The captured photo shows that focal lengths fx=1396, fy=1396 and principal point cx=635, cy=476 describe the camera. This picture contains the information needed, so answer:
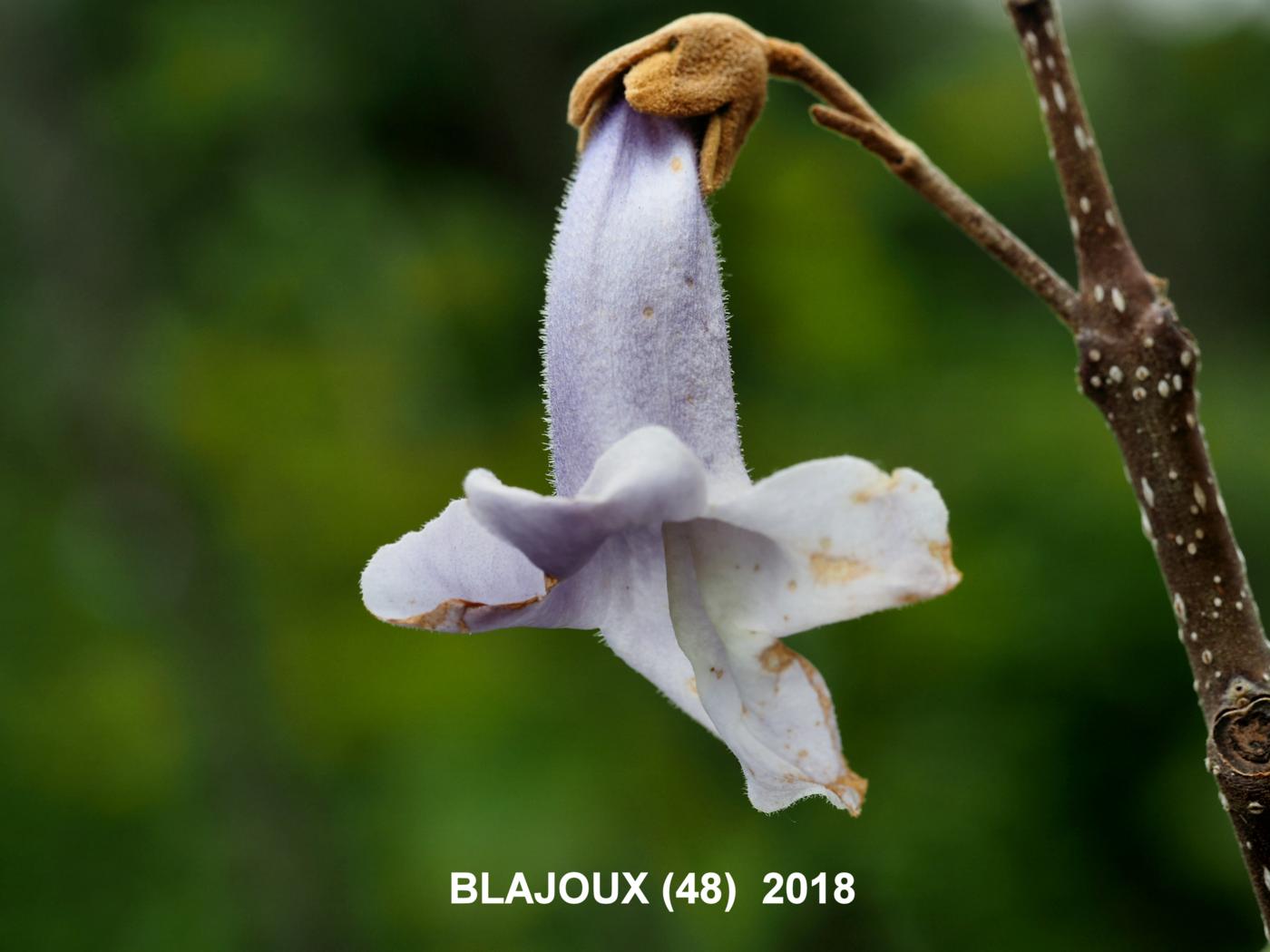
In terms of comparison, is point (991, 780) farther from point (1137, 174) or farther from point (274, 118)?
point (1137, 174)

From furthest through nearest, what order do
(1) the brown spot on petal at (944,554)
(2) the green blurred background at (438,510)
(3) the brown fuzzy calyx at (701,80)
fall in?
(2) the green blurred background at (438,510)
(3) the brown fuzzy calyx at (701,80)
(1) the brown spot on petal at (944,554)

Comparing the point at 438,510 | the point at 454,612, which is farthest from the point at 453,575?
the point at 438,510

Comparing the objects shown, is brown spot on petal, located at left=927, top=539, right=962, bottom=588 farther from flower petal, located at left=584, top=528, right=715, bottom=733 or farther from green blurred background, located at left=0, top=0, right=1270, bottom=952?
green blurred background, located at left=0, top=0, right=1270, bottom=952

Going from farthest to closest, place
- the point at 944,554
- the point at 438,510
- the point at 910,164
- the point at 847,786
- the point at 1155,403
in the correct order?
the point at 438,510
the point at 910,164
the point at 1155,403
the point at 847,786
the point at 944,554

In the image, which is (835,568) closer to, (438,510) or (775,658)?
(775,658)

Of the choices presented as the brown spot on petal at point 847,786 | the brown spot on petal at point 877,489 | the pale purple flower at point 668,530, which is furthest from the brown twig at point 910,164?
the brown spot on petal at point 847,786

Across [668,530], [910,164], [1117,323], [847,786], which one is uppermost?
[910,164]

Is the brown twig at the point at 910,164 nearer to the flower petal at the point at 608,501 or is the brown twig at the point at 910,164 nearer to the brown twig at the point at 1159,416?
the brown twig at the point at 1159,416
